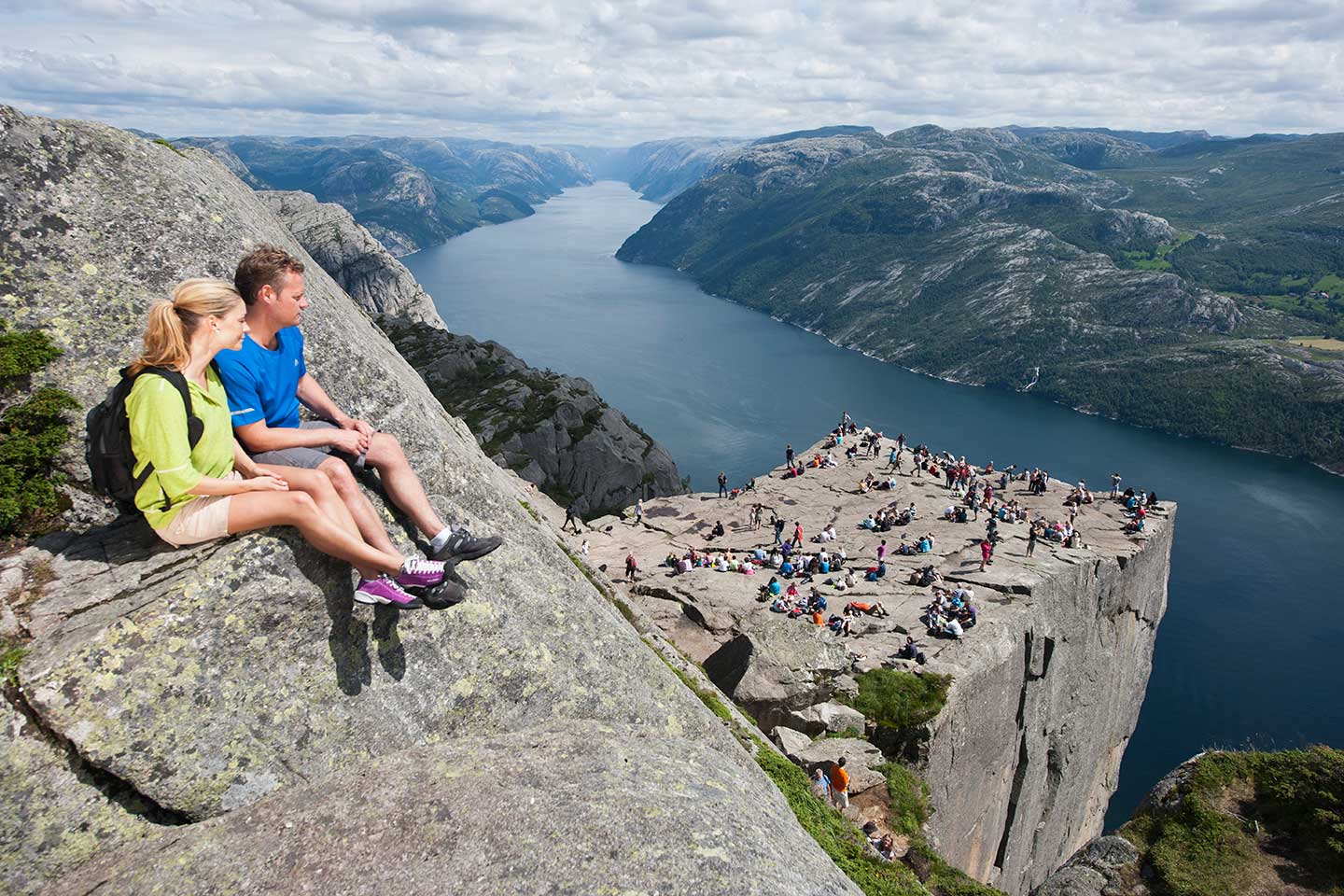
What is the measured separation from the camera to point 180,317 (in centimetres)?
773

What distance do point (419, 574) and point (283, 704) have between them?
1.94 meters

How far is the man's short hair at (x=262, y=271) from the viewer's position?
8.48m

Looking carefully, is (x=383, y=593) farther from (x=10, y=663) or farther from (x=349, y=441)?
(x=10, y=663)

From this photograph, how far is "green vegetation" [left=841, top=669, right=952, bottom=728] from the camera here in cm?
2550

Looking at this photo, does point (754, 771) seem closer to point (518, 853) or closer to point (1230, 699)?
Answer: point (518, 853)

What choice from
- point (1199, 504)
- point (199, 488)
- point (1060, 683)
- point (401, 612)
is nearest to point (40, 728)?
point (199, 488)

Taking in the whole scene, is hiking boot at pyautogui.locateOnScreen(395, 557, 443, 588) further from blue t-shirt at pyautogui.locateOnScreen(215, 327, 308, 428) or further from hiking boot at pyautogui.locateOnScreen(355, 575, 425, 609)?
blue t-shirt at pyautogui.locateOnScreen(215, 327, 308, 428)

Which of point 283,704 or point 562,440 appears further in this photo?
point 562,440

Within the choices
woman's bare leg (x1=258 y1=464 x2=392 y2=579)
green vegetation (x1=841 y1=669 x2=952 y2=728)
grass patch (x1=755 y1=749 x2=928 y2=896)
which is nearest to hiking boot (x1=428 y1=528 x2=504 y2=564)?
woman's bare leg (x1=258 y1=464 x2=392 y2=579)

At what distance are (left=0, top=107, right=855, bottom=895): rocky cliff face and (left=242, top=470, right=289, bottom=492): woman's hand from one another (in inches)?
23.2

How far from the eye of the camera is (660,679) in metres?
11.8

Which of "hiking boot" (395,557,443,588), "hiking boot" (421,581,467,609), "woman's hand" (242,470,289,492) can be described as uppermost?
"woman's hand" (242,470,289,492)

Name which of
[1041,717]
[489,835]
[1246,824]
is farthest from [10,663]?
[1041,717]

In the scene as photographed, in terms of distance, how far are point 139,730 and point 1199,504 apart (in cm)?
17837
